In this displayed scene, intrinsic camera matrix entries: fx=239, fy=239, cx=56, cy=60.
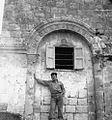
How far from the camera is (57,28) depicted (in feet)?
30.5

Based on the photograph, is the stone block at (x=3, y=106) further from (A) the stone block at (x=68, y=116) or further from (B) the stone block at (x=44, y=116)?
(A) the stone block at (x=68, y=116)

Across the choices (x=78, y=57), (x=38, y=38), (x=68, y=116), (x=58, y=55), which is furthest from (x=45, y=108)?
(x=38, y=38)

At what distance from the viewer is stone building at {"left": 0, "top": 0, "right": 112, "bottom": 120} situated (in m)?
8.48

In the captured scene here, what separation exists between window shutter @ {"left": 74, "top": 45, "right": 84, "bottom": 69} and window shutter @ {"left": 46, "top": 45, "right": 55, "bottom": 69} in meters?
0.85

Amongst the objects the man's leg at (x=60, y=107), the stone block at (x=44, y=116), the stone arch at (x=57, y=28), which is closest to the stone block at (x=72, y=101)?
the man's leg at (x=60, y=107)

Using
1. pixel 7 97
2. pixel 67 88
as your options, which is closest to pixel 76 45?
pixel 67 88

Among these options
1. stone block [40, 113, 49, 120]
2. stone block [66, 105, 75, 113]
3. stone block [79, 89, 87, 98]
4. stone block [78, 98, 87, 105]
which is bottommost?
stone block [40, 113, 49, 120]

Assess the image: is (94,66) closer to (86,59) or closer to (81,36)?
(86,59)

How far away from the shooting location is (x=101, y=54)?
911cm

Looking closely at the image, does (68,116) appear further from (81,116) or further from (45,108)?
(45,108)

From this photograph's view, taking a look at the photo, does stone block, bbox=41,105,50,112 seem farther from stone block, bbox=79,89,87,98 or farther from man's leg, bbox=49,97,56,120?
stone block, bbox=79,89,87,98

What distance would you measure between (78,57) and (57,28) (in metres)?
1.40

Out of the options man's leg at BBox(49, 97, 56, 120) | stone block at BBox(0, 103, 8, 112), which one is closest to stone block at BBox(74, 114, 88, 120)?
man's leg at BBox(49, 97, 56, 120)

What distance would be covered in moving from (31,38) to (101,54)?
2.73 meters
